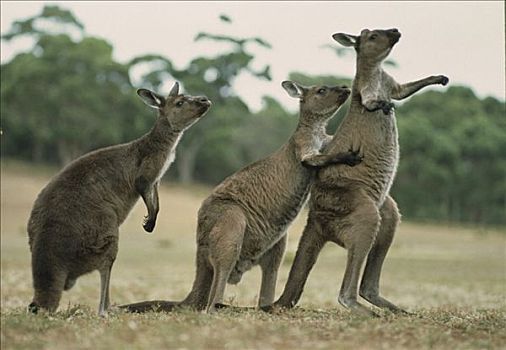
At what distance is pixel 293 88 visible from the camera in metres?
10.0

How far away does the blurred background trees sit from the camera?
1853 inches

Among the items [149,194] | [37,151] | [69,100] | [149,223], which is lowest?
[149,223]

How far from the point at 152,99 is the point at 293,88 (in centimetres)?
154

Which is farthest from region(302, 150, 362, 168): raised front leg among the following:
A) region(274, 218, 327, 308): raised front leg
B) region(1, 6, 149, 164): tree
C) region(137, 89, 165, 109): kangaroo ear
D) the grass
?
region(1, 6, 149, 164): tree

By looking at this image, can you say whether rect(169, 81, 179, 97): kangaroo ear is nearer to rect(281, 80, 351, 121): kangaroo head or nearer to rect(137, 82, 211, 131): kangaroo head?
rect(137, 82, 211, 131): kangaroo head

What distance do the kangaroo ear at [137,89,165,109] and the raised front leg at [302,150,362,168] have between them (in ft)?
6.43

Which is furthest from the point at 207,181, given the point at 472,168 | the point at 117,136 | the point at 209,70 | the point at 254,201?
the point at 254,201

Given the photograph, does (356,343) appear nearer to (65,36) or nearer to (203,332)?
(203,332)

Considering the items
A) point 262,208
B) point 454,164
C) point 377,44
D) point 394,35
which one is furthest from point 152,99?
point 454,164

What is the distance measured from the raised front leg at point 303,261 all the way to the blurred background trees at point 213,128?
35.0m

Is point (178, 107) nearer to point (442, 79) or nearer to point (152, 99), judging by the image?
point (152, 99)

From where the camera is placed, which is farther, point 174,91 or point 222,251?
point 174,91

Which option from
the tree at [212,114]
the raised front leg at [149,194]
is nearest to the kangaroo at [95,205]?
the raised front leg at [149,194]

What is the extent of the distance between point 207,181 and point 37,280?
42648 millimetres
